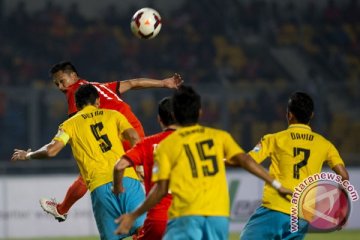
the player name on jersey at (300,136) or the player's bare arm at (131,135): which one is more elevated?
the player's bare arm at (131,135)

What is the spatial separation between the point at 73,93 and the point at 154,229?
113 inches

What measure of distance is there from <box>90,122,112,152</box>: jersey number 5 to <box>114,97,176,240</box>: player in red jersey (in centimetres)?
120

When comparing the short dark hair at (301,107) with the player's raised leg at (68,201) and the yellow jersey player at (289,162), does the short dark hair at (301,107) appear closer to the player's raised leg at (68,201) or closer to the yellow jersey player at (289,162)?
the yellow jersey player at (289,162)

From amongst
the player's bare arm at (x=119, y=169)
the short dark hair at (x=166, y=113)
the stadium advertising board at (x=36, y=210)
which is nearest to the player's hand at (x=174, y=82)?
the short dark hair at (x=166, y=113)

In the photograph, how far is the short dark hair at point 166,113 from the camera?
7.77 metres

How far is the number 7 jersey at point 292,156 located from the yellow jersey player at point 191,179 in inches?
72.3

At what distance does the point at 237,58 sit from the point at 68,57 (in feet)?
14.1

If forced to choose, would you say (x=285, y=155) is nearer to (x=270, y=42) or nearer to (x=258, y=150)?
(x=258, y=150)

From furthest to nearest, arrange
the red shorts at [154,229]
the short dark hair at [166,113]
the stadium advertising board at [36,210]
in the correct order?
the stadium advertising board at [36,210], the red shorts at [154,229], the short dark hair at [166,113]

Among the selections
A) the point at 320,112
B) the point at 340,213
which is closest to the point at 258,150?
the point at 340,213

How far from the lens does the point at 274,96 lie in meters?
18.5

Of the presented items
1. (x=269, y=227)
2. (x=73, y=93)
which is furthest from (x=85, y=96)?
(x=269, y=227)

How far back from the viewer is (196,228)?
6699mm
